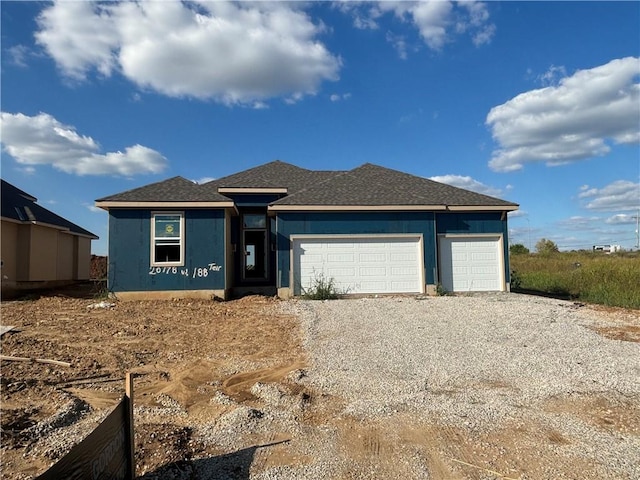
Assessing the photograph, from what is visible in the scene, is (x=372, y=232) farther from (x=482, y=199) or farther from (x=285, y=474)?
(x=285, y=474)

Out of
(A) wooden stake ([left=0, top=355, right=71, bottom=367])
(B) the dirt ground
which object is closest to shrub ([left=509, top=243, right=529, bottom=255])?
(B) the dirt ground

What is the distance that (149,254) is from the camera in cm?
1373

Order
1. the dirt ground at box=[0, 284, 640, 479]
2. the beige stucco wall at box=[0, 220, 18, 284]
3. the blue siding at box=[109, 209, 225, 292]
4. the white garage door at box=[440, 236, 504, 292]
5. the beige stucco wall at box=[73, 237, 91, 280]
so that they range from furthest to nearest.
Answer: the beige stucco wall at box=[73, 237, 91, 280]
the beige stucco wall at box=[0, 220, 18, 284]
the white garage door at box=[440, 236, 504, 292]
the blue siding at box=[109, 209, 225, 292]
the dirt ground at box=[0, 284, 640, 479]

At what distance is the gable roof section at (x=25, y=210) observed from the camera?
16066 millimetres

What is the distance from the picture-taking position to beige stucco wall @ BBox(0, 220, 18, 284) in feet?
50.1

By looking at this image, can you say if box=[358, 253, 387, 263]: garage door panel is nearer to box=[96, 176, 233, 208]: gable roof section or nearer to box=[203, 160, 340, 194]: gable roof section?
box=[203, 160, 340, 194]: gable roof section

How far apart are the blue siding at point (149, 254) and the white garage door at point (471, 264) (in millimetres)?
7510

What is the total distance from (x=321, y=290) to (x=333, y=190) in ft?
12.5

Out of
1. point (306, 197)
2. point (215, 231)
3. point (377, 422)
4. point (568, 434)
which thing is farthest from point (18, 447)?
point (306, 197)

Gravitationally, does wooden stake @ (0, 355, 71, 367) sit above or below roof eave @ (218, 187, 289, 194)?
below

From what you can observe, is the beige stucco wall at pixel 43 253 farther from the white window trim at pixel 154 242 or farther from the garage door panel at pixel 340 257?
the garage door panel at pixel 340 257

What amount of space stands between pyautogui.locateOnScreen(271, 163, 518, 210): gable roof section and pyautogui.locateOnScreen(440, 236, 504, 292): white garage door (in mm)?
1203

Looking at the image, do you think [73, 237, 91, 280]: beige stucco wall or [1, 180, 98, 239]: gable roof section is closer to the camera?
[1, 180, 98, 239]: gable roof section

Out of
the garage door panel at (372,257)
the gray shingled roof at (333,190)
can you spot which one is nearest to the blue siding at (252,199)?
the gray shingled roof at (333,190)
